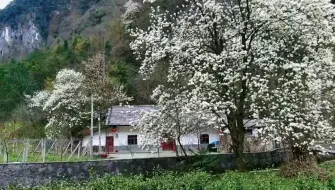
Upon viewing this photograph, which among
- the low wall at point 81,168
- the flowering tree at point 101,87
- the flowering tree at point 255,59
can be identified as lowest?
the low wall at point 81,168

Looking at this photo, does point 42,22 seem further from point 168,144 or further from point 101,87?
point 168,144

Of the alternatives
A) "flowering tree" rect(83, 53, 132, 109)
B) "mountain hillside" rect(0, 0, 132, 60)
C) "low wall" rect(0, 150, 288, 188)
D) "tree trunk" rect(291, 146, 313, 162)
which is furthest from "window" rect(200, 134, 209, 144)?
"mountain hillside" rect(0, 0, 132, 60)

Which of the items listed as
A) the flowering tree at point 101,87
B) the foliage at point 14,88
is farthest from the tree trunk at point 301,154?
the foliage at point 14,88

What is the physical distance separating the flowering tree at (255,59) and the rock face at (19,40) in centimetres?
9124

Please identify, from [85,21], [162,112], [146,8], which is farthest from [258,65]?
[85,21]

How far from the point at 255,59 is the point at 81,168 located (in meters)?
8.24

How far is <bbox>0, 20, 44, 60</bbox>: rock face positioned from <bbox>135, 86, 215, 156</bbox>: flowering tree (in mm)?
89952

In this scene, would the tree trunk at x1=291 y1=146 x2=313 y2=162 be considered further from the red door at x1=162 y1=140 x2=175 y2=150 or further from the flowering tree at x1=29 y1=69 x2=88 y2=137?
the flowering tree at x1=29 y1=69 x2=88 y2=137

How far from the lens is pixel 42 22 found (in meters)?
113

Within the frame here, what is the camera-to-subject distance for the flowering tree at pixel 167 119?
18516mm

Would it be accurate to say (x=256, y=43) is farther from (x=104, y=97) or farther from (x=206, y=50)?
(x=104, y=97)

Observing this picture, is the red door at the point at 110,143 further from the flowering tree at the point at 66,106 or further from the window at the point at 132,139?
the flowering tree at the point at 66,106

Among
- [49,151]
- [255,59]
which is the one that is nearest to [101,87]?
[49,151]

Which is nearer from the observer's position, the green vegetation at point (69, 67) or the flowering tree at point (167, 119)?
the flowering tree at point (167, 119)
